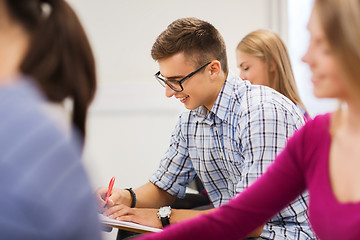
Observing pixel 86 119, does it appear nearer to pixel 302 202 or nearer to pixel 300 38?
pixel 302 202

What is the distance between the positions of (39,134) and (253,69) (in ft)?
7.54

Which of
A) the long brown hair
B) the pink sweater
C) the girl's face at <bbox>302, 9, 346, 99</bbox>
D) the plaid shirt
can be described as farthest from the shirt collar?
the long brown hair

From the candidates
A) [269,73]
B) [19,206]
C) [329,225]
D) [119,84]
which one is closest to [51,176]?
[19,206]

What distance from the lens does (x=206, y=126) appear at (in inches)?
74.2

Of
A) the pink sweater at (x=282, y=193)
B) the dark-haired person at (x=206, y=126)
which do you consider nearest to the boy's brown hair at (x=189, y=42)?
the dark-haired person at (x=206, y=126)

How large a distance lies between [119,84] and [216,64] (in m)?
1.67

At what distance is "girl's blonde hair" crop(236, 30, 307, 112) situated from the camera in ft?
8.67

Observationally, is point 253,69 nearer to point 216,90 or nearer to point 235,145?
point 216,90

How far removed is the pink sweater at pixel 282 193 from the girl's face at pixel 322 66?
0.15 metres

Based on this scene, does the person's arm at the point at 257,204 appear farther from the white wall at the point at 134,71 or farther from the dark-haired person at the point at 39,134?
the white wall at the point at 134,71

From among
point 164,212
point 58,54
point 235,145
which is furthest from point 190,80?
point 58,54

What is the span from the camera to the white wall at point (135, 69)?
3383 mm

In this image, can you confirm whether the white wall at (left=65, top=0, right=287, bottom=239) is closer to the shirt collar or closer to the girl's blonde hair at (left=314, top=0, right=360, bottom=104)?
the shirt collar

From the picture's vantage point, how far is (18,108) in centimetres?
54
